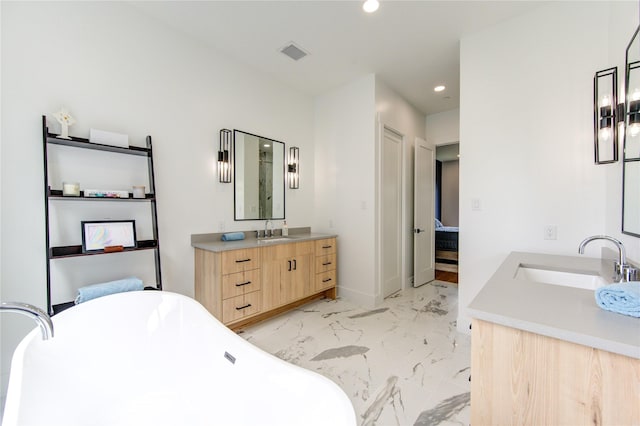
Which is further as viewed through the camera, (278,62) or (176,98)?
(278,62)

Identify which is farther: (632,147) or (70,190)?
(70,190)

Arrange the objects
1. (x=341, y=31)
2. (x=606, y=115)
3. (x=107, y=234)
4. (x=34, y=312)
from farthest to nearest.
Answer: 1. (x=341, y=31)
2. (x=107, y=234)
3. (x=606, y=115)
4. (x=34, y=312)

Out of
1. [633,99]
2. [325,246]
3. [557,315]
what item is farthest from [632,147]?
[325,246]

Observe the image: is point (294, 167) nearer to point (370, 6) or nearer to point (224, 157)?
point (224, 157)

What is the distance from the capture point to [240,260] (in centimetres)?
243

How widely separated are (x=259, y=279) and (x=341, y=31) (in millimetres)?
2567

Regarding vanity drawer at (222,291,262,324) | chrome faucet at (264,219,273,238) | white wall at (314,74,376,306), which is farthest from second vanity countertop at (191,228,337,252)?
white wall at (314,74,376,306)

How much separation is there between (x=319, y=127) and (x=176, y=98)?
6.38ft

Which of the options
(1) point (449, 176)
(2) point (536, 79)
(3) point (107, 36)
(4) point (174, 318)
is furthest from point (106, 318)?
(1) point (449, 176)

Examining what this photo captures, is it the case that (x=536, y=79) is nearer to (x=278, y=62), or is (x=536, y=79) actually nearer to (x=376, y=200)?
(x=376, y=200)

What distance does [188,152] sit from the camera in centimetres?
255

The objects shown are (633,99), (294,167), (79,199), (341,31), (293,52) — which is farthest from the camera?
(294,167)

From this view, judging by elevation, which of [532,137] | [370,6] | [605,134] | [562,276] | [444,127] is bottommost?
[562,276]

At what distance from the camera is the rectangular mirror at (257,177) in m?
2.97
